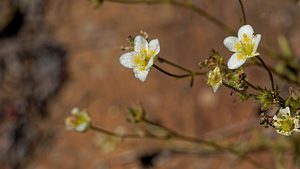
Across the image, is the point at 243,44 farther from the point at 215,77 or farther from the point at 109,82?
the point at 109,82

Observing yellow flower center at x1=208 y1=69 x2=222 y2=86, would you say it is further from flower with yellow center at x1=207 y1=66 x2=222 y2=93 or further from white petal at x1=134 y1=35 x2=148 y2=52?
white petal at x1=134 y1=35 x2=148 y2=52

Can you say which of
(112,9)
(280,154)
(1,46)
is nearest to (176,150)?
(280,154)

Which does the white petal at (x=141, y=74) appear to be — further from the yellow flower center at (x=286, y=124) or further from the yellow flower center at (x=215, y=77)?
the yellow flower center at (x=286, y=124)

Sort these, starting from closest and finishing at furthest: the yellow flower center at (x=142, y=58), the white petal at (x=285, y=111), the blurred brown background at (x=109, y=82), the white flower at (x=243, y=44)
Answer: the white petal at (x=285, y=111), the white flower at (x=243, y=44), the yellow flower center at (x=142, y=58), the blurred brown background at (x=109, y=82)

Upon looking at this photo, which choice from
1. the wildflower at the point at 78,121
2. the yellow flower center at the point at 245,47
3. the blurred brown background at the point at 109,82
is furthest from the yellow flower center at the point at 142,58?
the blurred brown background at the point at 109,82

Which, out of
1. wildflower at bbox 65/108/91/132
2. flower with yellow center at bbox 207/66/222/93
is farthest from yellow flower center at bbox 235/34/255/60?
wildflower at bbox 65/108/91/132

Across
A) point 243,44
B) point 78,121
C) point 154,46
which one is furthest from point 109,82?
point 243,44

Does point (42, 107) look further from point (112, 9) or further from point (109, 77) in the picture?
point (112, 9)
